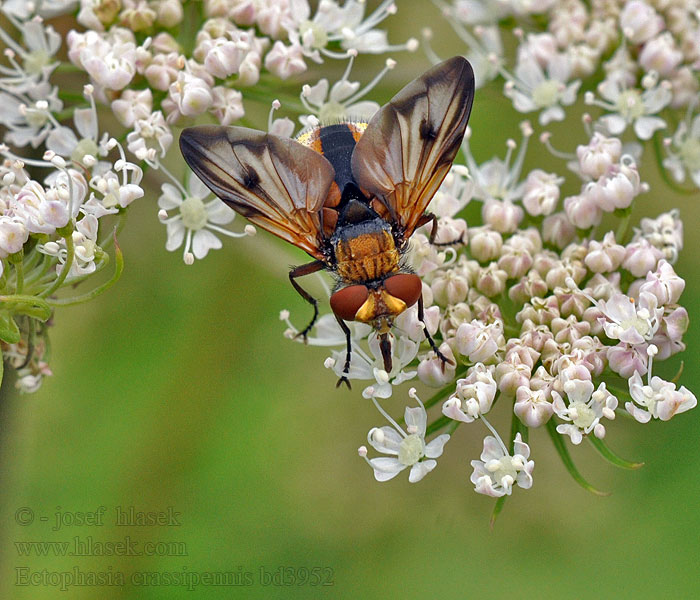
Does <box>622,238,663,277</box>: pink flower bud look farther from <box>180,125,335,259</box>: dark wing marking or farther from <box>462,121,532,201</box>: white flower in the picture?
<box>180,125,335,259</box>: dark wing marking

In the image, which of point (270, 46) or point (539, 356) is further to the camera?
point (270, 46)

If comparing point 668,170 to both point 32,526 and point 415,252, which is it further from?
point 32,526

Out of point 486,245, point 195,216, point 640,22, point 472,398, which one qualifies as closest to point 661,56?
point 640,22

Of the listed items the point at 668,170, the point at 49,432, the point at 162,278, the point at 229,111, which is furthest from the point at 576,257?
the point at 49,432

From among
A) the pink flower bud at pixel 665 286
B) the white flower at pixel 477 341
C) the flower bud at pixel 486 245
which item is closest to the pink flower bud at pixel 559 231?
the flower bud at pixel 486 245

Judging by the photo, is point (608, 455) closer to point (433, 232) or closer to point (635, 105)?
point (433, 232)

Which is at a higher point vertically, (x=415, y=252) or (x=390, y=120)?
(x=390, y=120)
